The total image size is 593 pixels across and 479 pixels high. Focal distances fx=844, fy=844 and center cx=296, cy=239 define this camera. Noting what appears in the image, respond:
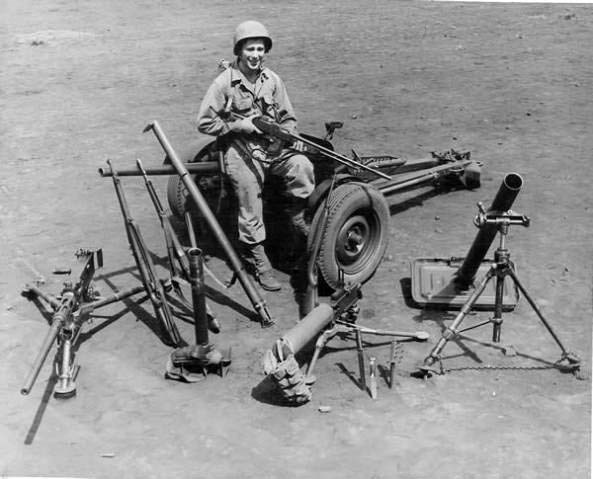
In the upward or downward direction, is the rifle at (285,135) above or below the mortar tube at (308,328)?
above

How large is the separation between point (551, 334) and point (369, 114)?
5.69 metres

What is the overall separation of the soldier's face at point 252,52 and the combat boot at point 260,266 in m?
1.48

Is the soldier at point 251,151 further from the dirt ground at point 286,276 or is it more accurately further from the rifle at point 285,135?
the dirt ground at point 286,276

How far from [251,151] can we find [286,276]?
3.64 feet

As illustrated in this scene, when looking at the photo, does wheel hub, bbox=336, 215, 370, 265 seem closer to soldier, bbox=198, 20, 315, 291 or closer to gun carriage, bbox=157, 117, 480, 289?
gun carriage, bbox=157, 117, 480, 289

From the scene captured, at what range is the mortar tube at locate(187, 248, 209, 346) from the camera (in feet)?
17.4

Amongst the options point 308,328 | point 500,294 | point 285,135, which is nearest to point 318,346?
point 308,328

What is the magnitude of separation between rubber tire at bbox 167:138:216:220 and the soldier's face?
0.78 metres

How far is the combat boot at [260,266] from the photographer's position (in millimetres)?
6875

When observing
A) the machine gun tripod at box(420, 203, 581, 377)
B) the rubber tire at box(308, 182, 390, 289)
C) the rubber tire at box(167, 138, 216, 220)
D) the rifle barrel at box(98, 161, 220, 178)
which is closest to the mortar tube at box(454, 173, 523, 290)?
the machine gun tripod at box(420, 203, 581, 377)

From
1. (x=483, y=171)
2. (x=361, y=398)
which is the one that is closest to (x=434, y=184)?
(x=483, y=171)

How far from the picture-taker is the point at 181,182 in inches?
293

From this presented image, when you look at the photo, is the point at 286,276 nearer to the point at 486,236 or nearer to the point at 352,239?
the point at 352,239

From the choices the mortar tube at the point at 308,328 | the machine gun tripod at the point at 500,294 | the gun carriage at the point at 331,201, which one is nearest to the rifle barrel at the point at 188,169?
the gun carriage at the point at 331,201
